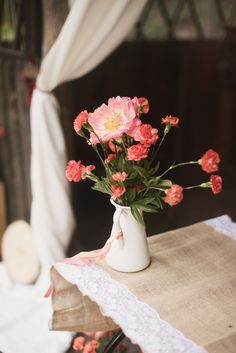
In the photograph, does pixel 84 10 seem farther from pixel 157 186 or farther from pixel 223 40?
pixel 223 40

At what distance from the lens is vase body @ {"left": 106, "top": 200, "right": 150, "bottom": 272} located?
133 centimetres

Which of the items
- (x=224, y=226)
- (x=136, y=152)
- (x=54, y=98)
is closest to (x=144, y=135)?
(x=136, y=152)

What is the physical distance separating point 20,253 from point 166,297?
1627mm

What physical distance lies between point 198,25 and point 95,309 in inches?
154

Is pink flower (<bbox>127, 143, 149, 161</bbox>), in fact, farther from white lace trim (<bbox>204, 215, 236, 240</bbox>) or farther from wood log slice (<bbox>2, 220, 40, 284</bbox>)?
wood log slice (<bbox>2, 220, 40, 284</bbox>)

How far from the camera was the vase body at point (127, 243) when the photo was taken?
1334mm

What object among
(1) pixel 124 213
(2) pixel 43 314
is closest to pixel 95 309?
(1) pixel 124 213

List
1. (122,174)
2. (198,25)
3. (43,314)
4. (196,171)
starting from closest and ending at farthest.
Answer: (122,174), (43,314), (196,171), (198,25)

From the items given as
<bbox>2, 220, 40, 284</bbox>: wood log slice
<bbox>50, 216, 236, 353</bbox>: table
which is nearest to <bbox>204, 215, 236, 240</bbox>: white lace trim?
<bbox>50, 216, 236, 353</bbox>: table

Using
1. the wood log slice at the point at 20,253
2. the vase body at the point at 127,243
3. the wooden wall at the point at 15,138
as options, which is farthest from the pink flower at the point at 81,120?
the wooden wall at the point at 15,138

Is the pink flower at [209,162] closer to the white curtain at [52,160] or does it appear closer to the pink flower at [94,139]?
the pink flower at [94,139]

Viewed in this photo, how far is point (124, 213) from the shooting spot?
133cm

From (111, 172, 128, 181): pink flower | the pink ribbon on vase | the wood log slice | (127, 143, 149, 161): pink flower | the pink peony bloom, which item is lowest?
the wood log slice

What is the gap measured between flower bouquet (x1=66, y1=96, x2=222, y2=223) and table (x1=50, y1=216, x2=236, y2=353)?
207 mm
